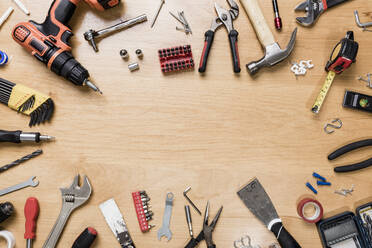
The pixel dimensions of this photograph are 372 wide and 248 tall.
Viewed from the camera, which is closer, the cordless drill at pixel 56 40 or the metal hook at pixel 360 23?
the cordless drill at pixel 56 40

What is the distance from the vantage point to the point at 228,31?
1.21 m

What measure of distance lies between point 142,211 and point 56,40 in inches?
28.0

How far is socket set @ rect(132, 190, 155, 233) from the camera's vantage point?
1.16 metres

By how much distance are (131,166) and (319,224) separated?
0.75 metres

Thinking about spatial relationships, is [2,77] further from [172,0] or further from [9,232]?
[172,0]

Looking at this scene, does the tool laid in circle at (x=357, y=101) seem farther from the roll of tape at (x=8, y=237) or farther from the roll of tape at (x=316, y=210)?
the roll of tape at (x=8, y=237)

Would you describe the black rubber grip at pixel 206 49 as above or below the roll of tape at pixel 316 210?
above

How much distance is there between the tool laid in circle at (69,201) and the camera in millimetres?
1140

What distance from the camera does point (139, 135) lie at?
119cm

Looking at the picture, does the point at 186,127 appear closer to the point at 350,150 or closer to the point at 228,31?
the point at 228,31

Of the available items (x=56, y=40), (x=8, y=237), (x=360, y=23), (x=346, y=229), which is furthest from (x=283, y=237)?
(x=56, y=40)

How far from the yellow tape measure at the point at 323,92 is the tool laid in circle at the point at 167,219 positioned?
66 centimetres

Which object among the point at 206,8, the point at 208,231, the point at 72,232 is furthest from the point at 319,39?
the point at 72,232

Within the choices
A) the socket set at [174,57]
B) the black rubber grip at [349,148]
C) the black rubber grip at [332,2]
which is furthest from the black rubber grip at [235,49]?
the black rubber grip at [349,148]
